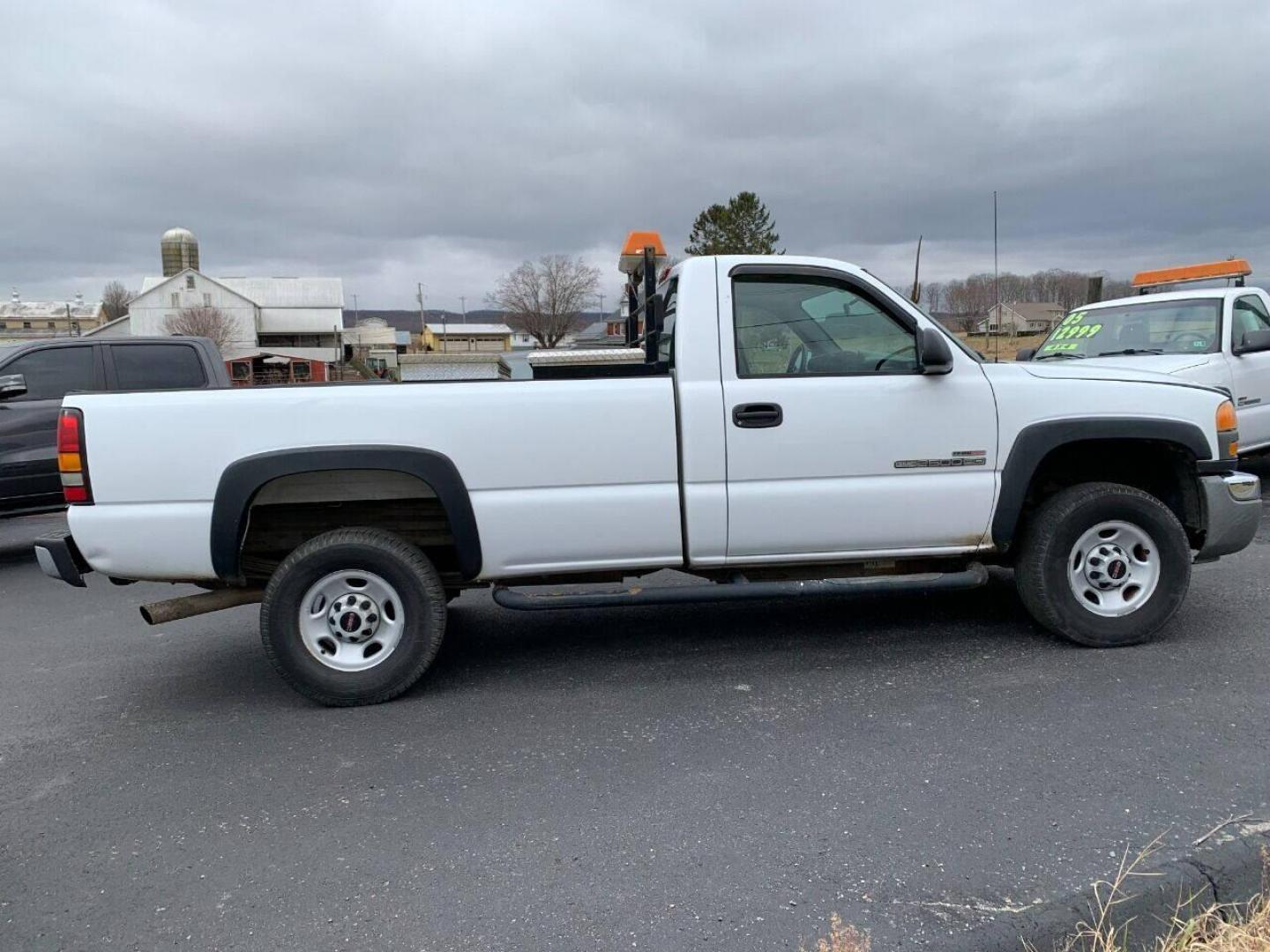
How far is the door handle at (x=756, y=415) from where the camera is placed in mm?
4398

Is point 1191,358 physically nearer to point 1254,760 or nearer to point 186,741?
point 1254,760

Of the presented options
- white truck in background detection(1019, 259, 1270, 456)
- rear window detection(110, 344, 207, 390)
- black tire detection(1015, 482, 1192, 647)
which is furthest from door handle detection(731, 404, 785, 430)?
rear window detection(110, 344, 207, 390)

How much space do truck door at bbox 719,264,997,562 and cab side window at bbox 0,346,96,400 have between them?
675 centimetres

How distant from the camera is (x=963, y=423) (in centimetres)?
457

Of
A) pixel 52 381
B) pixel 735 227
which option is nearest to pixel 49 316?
pixel 735 227

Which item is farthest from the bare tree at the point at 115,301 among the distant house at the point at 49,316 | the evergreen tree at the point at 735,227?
the evergreen tree at the point at 735,227

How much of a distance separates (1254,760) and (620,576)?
2700 millimetres

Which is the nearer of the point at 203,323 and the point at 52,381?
the point at 52,381

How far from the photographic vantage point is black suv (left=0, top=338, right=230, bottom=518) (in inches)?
324

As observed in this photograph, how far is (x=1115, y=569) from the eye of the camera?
4.75 metres

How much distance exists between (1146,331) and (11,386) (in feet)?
33.4

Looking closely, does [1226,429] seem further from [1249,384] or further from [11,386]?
[11,386]

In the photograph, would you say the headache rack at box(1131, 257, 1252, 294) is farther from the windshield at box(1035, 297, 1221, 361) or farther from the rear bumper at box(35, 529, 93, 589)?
the rear bumper at box(35, 529, 93, 589)

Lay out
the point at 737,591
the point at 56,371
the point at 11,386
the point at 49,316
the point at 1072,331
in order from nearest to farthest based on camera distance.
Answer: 1. the point at 737,591
2. the point at 11,386
3. the point at 56,371
4. the point at 1072,331
5. the point at 49,316
